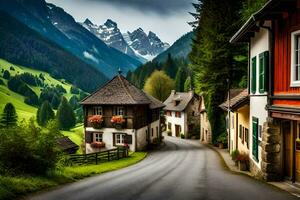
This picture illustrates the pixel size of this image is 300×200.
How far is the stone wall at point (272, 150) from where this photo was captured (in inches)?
575

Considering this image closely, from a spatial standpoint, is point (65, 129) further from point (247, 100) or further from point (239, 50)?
point (247, 100)

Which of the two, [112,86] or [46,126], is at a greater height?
[112,86]

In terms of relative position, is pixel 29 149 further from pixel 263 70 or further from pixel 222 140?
pixel 222 140

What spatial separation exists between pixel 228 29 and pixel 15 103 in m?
133

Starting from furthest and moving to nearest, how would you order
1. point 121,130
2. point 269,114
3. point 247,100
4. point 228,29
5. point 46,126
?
1. point 121,130
2. point 228,29
3. point 247,100
4. point 46,126
5. point 269,114

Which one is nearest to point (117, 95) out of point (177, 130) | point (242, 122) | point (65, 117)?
point (242, 122)

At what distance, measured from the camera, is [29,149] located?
53.0 ft

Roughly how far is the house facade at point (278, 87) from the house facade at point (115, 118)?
27.0 metres

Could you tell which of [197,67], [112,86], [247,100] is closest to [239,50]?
[197,67]

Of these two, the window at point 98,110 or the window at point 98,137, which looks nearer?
the window at point 98,110

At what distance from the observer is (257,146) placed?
17.5 meters

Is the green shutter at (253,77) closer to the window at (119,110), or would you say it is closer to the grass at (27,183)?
the grass at (27,183)

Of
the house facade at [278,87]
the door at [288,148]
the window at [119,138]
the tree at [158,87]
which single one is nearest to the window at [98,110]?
the window at [119,138]

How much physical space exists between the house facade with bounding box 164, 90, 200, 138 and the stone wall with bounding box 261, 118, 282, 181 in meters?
54.4
